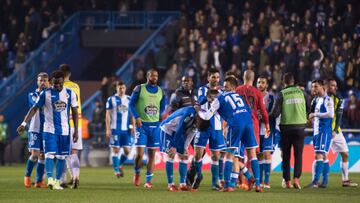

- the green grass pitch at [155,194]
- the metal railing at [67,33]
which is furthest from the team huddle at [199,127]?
the metal railing at [67,33]

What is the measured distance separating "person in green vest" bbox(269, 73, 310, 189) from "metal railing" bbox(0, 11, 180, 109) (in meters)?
19.8

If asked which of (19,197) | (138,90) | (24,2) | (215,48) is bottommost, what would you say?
(19,197)

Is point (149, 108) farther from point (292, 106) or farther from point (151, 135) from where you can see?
point (292, 106)

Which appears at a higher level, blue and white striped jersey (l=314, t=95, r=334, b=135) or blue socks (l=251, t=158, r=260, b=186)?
blue and white striped jersey (l=314, t=95, r=334, b=135)

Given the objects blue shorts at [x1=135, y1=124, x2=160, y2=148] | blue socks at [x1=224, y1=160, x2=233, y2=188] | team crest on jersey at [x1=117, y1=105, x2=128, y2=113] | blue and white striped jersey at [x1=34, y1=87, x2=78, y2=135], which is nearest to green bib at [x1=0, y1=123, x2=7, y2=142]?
team crest on jersey at [x1=117, y1=105, x2=128, y2=113]

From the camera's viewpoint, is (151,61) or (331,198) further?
(151,61)

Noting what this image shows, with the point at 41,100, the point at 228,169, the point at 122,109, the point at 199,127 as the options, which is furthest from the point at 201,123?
the point at 122,109

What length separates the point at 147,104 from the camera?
65.9 ft

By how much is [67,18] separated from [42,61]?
2.87 metres

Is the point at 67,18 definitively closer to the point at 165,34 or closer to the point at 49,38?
the point at 49,38

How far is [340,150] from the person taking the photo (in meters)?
21.5

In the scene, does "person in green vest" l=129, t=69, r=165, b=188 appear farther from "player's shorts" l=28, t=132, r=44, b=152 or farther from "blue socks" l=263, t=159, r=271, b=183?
"blue socks" l=263, t=159, r=271, b=183

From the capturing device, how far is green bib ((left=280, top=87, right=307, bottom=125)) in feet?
65.4

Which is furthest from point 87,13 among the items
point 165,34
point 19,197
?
point 19,197
